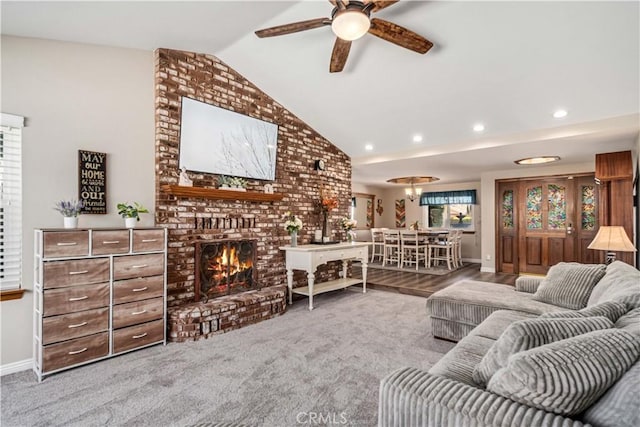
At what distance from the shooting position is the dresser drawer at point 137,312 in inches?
107

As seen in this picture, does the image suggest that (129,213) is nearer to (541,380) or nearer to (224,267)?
(224,267)

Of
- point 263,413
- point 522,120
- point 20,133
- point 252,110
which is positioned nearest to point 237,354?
point 263,413

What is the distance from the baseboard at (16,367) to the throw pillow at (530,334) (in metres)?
3.33

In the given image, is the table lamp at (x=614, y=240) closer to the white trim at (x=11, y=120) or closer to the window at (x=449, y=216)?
the white trim at (x=11, y=120)

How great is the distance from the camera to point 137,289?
285 centimetres

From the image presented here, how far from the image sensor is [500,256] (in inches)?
271

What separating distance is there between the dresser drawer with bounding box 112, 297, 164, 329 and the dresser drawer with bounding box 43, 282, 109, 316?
0.46ft

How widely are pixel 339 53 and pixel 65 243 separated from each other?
8.88 ft

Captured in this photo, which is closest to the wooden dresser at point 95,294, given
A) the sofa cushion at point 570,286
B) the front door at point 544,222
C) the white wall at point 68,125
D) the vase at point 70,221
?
the vase at point 70,221

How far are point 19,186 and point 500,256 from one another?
7708mm

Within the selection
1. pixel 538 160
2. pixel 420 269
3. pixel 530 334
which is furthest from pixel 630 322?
pixel 420 269

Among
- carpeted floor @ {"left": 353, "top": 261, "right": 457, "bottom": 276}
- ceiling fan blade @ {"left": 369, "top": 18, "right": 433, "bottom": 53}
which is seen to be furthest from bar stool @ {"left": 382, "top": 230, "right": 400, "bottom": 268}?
ceiling fan blade @ {"left": 369, "top": 18, "right": 433, "bottom": 53}

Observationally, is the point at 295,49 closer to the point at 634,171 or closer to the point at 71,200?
the point at 71,200

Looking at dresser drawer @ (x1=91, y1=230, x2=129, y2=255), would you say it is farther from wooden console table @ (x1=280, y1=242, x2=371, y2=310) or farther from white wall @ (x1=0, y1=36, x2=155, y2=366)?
wooden console table @ (x1=280, y1=242, x2=371, y2=310)
